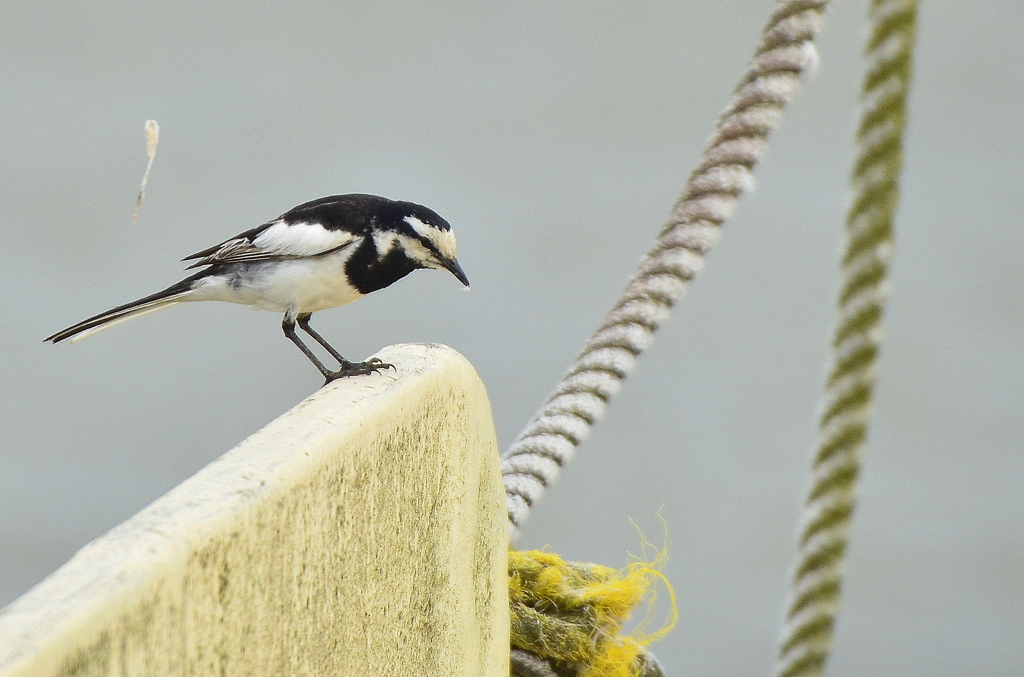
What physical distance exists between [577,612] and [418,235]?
1.97 ft

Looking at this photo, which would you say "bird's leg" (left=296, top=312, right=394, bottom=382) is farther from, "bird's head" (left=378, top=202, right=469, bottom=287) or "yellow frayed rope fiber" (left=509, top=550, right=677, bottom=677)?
"yellow frayed rope fiber" (left=509, top=550, right=677, bottom=677)

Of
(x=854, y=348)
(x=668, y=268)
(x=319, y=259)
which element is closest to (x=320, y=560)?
(x=854, y=348)

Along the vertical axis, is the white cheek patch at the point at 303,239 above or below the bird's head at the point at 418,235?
below

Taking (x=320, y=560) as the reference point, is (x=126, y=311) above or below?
above

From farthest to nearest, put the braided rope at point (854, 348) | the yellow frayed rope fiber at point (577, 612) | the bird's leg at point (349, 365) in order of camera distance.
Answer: the yellow frayed rope fiber at point (577, 612) < the bird's leg at point (349, 365) < the braided rope at point (854, 348)

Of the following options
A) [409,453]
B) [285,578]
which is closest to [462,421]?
[409,453]

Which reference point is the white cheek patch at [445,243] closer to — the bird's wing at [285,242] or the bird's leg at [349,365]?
the bird's wing at [285,242]

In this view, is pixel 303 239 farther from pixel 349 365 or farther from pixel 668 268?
pixel 668 268

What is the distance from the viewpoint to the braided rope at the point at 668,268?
127cm

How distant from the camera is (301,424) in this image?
2.78ft

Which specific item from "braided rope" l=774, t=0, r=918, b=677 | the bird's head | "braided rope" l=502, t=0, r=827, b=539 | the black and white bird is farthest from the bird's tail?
"braided rope" l=774, t=0, r=918, b=677

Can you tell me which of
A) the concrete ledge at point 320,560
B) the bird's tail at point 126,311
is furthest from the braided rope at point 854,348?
the bird's tail at point 126,311

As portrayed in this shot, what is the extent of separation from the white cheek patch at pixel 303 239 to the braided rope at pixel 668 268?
16.6 inches

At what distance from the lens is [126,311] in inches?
64.7
